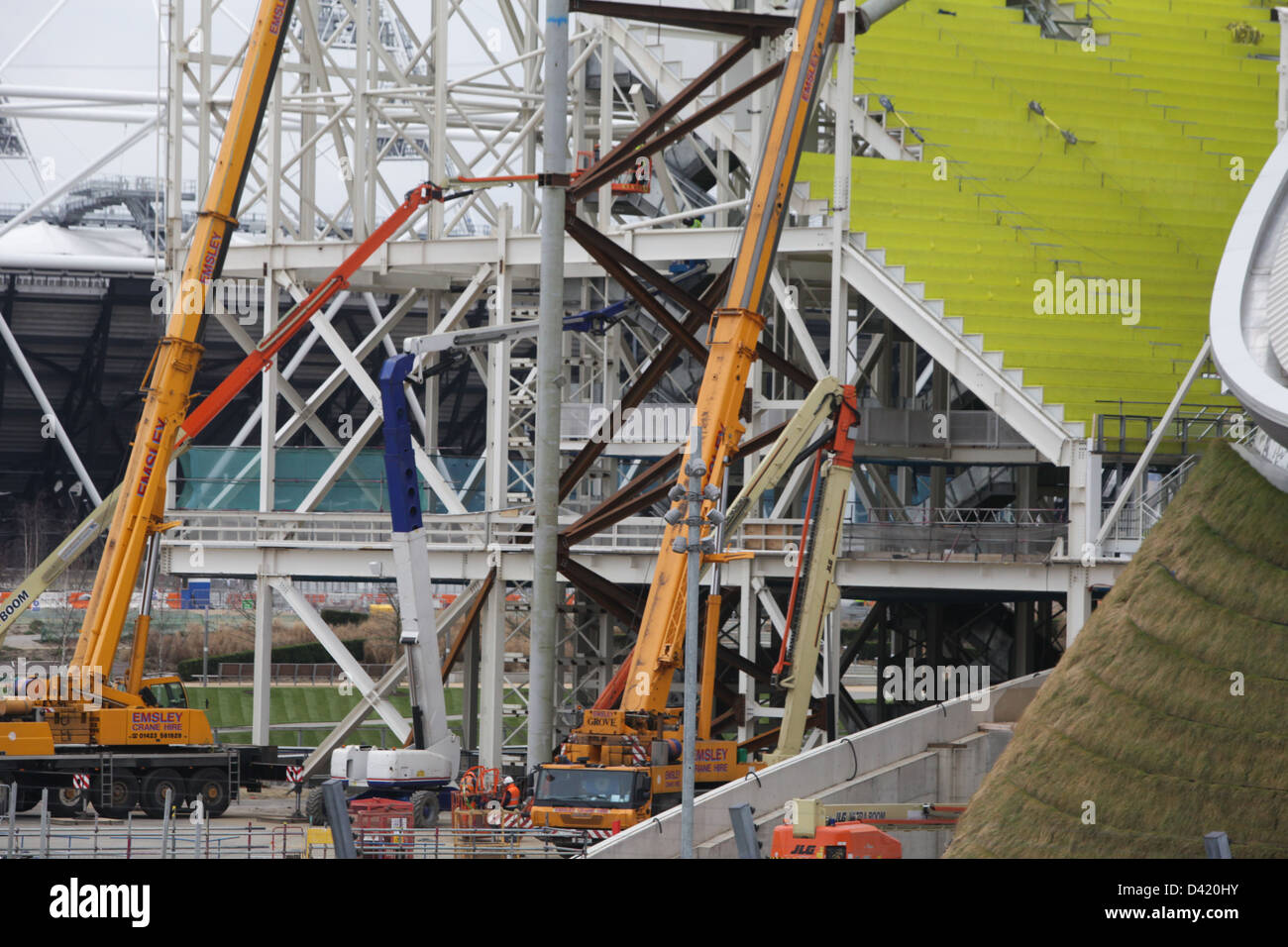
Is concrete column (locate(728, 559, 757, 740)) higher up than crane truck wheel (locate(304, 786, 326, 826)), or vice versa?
concrete column (locate(728, 559, 757, 740))

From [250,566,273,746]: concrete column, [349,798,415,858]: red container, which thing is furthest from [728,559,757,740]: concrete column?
[250,566,273,746]: concrete column

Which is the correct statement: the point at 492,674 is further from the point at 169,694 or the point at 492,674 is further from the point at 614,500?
the point at 169,694

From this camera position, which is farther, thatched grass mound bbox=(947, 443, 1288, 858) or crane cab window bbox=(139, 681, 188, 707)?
crane cab window bbox=(139, 681, 188, 707)

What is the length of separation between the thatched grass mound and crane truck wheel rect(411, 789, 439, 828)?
34.0ft

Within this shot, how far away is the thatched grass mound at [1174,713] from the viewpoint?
26.2m

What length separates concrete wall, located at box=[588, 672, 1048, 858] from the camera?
30.6m

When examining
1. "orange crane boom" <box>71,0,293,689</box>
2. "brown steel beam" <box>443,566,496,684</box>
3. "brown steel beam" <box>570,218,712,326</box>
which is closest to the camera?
"orange crane boom" <box>71,0,293,689</box>

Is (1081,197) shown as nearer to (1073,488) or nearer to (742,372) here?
(1073,488)

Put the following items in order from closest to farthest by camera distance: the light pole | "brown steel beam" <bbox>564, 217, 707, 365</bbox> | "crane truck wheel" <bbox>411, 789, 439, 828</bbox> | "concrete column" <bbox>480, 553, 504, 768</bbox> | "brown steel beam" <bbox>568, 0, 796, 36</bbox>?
the light pole
"crane truck wheel" <bbox>411, 789, 439, 828</bbox>
"brown steel beam" <bbox>568, 0, 796, 36</bbox>
"concrete column" <bbox>480, 553, 504, 768</bbox>
"brown steel beam" <bbox>564, 217, 707, 365</bbox>

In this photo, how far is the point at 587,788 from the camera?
31.4 metres

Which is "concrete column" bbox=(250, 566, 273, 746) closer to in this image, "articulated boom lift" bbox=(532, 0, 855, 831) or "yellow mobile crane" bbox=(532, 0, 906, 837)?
"yellow mobile crane" bbox=(532, 0, 906, 837)

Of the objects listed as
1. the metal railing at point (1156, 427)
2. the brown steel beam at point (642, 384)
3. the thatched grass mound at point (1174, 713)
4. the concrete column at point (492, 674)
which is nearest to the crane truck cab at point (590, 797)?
the thatched grass mound at point (1174, 713)
